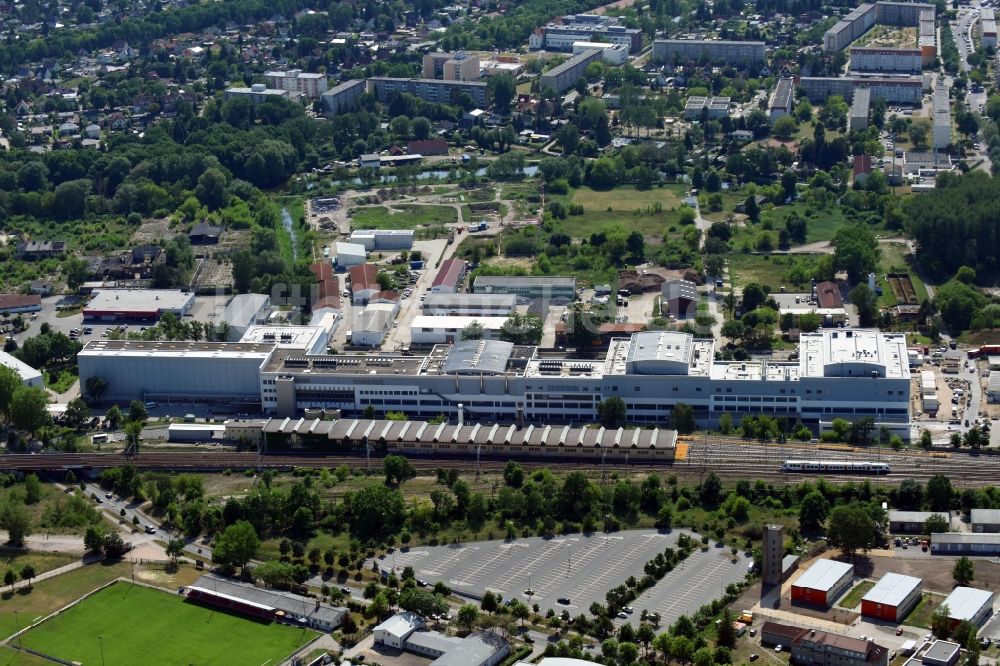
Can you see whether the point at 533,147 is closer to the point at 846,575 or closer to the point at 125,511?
the point at 125,511

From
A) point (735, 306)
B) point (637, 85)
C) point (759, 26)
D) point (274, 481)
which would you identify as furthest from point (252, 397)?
point (759, 26)

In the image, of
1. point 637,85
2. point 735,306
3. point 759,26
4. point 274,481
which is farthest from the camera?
point 759,26

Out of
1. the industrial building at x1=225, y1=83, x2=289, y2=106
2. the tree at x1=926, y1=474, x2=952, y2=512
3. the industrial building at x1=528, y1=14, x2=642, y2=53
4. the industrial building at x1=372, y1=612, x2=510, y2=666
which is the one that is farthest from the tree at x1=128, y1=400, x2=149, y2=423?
the industrial building at x1=528, y1=14, x2=642, y2=53

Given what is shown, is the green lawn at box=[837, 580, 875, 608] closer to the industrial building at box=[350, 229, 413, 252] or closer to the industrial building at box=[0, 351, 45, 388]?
the industrial building at box=[0, 351, 45, 388]

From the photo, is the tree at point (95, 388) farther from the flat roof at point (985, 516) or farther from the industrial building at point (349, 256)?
the flat roof at point (985, 516)

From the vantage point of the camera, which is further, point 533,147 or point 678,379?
point 533,147

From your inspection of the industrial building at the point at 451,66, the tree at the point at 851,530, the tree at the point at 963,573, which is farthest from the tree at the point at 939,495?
the industrial building at the point at 451,66
